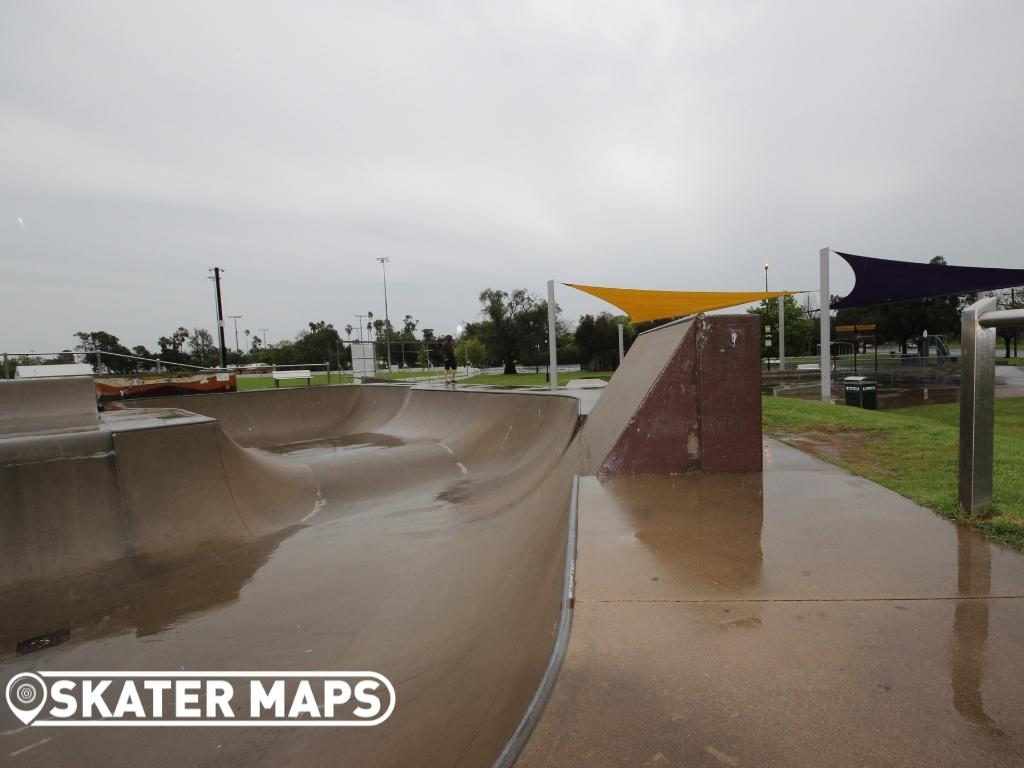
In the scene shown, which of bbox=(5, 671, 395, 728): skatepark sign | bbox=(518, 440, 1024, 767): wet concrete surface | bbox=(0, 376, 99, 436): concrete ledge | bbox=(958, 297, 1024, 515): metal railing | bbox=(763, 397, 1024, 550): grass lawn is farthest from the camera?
bbox=(0, 376, 99, 436): concrete ledge

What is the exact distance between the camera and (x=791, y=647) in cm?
187

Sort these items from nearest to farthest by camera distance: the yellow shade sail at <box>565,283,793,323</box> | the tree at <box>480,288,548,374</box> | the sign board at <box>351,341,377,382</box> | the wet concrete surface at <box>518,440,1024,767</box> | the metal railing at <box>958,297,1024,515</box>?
the wet concrete surface at <box>518,440,1024,767</box> < the metal railing at <box>958,297,1024,515</box> < the yellow shade sail at <box>565,283,793,323</box> < the sign board at <box>351,341,377,382</box> < the tree at <box>480,288,548,374</box>

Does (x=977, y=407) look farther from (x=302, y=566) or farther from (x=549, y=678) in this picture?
(x=302, y=566)

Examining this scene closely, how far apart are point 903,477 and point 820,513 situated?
5.17 ft

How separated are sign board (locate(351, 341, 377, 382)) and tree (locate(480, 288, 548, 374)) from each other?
55.2ft

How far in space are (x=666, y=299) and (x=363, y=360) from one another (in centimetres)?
1506

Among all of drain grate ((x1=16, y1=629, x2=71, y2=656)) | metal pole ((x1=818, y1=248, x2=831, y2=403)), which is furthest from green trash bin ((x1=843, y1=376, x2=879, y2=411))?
drain grate ((x1=16, y1=629, x2=71, y2=656))

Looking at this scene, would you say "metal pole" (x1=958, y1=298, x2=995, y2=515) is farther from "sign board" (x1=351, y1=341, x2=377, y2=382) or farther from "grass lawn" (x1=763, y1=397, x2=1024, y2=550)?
"sign board" (x1=351, y1=341, x2=377, y2=382)

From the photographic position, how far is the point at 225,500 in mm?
6020

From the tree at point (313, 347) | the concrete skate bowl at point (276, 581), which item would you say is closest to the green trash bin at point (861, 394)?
the concrete skate bowl at point (276, 581)

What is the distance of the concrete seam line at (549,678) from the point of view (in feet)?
4.68

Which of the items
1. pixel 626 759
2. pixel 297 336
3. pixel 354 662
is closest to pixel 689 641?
pixel 626 759

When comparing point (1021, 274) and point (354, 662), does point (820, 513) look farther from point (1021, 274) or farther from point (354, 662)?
point (1021, 274)

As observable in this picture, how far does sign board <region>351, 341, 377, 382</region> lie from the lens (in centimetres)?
2312
